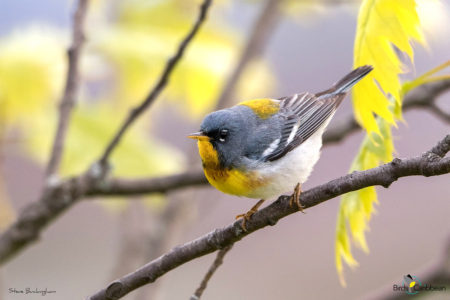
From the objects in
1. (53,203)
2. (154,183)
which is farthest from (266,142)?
(53,203)

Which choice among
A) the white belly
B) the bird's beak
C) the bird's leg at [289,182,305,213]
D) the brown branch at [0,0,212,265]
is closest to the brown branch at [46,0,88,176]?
the brown branch at [0,0,212,265]

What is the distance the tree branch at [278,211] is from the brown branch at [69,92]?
3.02 ft

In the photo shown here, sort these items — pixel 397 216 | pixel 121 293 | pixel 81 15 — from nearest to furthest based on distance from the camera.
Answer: pixel 121 293, pixel 81 15, pixel 397 216

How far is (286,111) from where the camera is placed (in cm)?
245

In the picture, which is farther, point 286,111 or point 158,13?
point 158,13

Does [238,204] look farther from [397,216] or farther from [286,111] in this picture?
[286,111]

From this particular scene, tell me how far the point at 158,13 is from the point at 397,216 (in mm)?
3752

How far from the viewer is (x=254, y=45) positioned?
3277 millimetres

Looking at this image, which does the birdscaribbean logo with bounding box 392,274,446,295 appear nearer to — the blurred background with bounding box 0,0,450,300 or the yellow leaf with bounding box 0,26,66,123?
the blurred background with bounding box 0,0,450,300

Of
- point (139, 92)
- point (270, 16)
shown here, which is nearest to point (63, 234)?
point (139, 92)

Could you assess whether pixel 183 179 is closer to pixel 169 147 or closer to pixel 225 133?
pixel 225 133

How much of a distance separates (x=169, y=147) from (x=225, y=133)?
197 cm

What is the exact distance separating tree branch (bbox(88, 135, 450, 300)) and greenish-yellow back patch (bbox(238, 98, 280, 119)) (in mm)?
675

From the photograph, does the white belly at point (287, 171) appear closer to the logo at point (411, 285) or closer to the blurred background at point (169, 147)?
the blurred background at point (169, 147)
